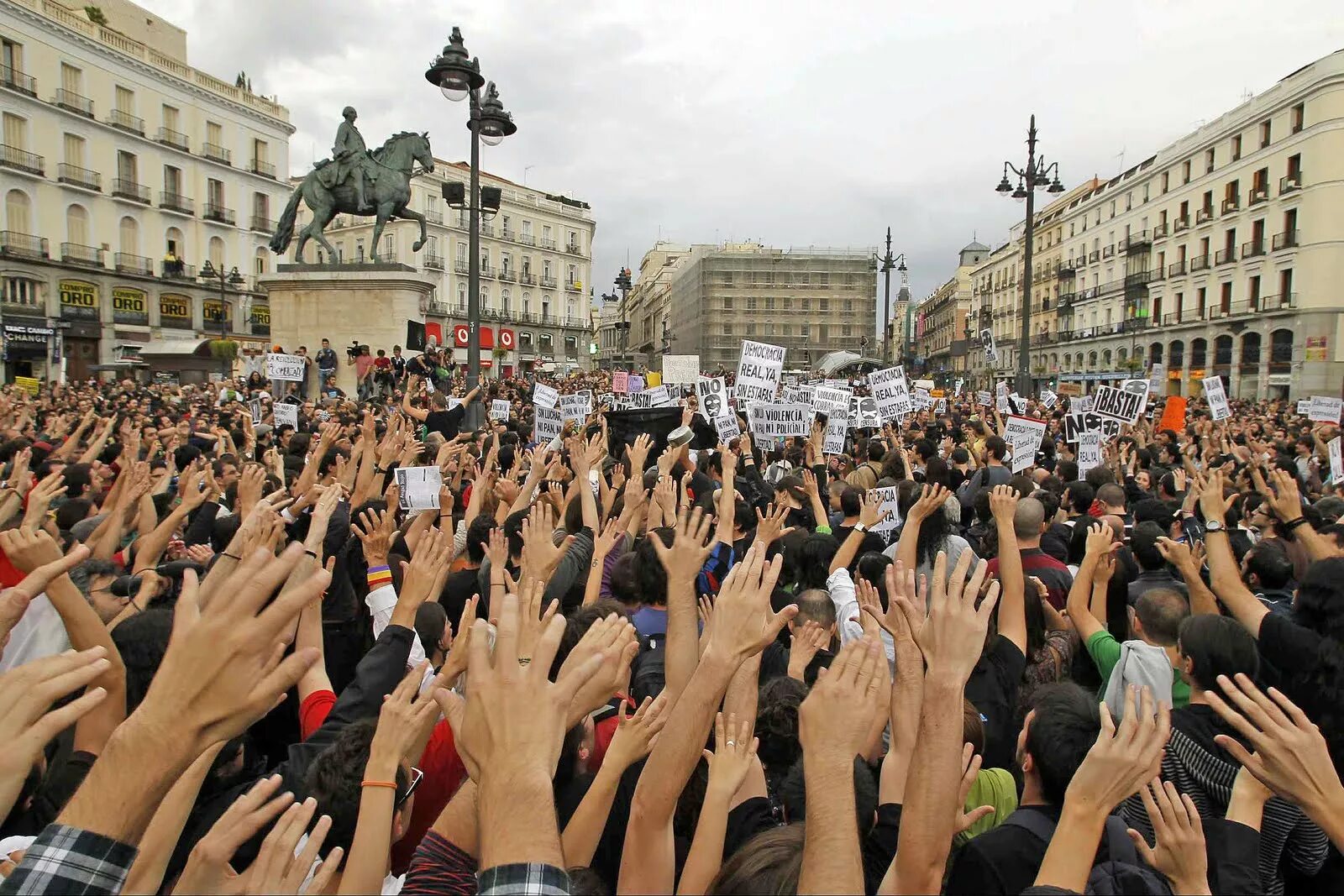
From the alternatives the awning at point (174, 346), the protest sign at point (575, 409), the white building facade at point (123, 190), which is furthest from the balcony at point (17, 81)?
the protest sign at point (575, 409)

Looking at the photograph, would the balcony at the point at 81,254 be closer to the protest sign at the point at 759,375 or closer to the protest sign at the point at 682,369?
the protest sign at the point at 682,369

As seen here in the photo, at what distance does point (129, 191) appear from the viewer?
3988 centimetres

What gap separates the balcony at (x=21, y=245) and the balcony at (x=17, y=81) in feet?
19.8

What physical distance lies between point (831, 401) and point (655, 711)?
7.92m

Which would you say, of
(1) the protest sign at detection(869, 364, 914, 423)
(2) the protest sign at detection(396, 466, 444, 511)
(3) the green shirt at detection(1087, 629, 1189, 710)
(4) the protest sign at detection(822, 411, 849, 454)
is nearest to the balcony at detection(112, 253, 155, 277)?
(1) the protest sign at detection(869, 364, 914, 423)

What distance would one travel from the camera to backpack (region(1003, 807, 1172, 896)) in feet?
6.06

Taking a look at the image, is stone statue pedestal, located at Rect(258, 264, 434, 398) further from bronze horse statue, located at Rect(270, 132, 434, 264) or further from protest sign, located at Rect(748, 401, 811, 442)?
protest sign, located at Rect(748, 401, 811, 442)

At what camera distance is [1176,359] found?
4909 centimetres

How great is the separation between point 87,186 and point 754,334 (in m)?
44.7

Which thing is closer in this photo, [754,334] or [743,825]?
[743,825]

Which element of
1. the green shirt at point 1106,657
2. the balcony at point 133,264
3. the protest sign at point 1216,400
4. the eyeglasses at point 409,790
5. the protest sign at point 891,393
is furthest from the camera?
the balcony at point 133,264

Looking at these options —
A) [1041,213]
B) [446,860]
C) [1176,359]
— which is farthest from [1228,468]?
[1041,213]

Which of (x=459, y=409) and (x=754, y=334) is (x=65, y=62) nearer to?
(x=459, y=409)

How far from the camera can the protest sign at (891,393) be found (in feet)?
33.9
